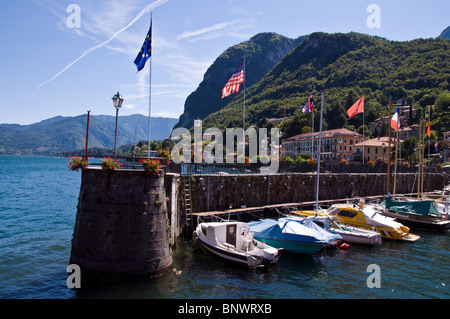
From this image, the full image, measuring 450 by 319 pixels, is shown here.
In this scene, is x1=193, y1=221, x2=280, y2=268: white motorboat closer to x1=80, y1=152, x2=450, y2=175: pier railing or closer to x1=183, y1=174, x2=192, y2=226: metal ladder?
x1=183, y1=174, x2=192, y2=226: metal ladder

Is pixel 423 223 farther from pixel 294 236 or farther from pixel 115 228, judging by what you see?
pixel 115 228

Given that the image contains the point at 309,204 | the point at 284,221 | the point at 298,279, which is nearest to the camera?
the point at 298,279


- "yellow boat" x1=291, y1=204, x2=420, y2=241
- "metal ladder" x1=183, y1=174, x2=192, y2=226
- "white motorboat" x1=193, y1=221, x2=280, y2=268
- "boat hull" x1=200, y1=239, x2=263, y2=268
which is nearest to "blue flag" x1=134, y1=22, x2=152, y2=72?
"metal ladder" x1=183, y1=174, x2=192, y2=226

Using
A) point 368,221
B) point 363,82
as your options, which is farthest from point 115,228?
point 363,82

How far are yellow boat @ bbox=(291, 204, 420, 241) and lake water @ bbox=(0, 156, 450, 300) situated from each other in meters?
0.78

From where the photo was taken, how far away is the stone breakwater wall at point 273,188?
87.2 feet

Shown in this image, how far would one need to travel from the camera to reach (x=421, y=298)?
51.5 ft

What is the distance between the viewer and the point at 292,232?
21.2m

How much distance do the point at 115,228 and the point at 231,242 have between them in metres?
8.00

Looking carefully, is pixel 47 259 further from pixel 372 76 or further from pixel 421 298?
pixel 372 76

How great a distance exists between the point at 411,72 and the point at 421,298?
168897mm

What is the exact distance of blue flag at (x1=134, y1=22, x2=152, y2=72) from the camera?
1978 centimetres

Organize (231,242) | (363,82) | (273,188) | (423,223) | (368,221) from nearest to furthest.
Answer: (231,242) < (368,221) < (423,223) < (273,188) < (363,82)
